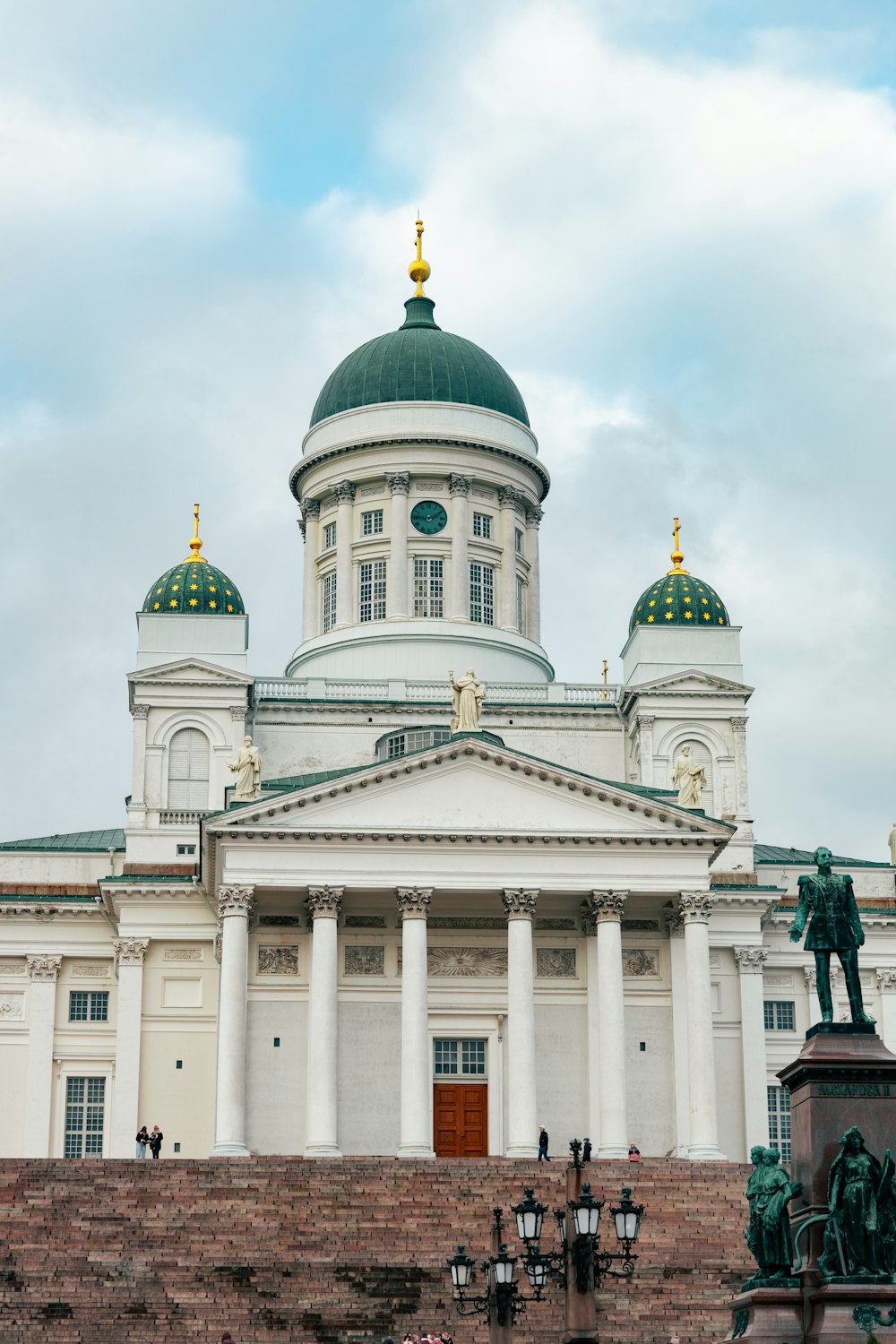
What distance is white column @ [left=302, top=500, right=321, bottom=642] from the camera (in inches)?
3051

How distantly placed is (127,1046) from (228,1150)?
9.42 m

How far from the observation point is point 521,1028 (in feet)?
186

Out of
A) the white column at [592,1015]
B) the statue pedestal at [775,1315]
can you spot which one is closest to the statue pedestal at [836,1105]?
the statue pedestal at [775,1315]

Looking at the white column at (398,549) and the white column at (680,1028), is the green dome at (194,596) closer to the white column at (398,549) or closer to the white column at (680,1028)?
the white column at (398,549)

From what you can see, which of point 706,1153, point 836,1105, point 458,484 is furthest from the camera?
point 458,484

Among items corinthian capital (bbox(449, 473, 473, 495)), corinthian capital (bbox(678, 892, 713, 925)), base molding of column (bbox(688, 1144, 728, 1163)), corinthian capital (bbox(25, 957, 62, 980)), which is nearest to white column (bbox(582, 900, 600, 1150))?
corinthian capital (bbox(678, 892, 713, 925))

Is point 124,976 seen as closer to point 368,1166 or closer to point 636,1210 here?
point 368,1166

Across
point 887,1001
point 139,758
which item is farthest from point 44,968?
point 887,1001

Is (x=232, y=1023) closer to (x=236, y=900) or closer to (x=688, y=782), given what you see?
(x=236, y=900)

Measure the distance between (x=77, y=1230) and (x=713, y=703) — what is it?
31.8 metres

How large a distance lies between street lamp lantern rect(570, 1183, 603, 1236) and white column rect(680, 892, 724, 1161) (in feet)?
87.1

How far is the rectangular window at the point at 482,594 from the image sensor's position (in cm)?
7569

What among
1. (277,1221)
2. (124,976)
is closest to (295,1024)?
(124,976)

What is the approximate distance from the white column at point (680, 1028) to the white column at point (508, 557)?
59.7ft
